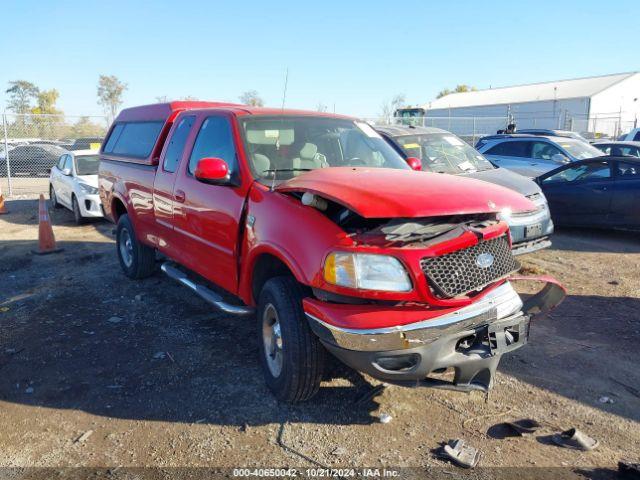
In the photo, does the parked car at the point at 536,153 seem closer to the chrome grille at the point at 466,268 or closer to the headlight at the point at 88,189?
the headlight at the point at 88,189

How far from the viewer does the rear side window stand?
20.5ft

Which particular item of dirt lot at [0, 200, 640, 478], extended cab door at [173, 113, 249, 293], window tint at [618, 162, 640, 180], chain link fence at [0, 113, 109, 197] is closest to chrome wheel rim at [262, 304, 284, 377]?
dirt lot at [0, 200, 640, 478]

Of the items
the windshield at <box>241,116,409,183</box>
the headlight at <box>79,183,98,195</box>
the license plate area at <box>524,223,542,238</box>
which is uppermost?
the windshield at <box>241,116,409,183</box>

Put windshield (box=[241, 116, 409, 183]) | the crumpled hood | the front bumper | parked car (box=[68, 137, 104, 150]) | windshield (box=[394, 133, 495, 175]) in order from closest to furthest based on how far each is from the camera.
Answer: windshield (box=[241, 116, 409, 183]), the crumpled hood, windshield (box=[394, 133, 495, 175]), the front bumper, parked car (box=[68, 137, 104, 150])

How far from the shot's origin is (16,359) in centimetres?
462

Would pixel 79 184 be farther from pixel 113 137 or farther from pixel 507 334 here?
pixel 507 334

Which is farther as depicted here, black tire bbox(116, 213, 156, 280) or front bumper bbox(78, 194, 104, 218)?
front bumper bbox(78, 194, 104, 218)

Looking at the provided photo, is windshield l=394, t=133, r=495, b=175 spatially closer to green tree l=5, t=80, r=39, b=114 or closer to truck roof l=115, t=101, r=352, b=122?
truck roof l=115, t=101, r=352, b=122

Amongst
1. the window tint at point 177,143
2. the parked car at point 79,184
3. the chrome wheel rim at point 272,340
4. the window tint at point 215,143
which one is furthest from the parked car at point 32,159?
the chrome wheel rim at point 272,340

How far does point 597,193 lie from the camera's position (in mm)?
8867

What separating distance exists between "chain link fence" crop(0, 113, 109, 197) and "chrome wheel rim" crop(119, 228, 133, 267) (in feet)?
38.7

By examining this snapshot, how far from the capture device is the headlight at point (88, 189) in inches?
421

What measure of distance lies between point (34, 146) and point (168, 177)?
16507mm

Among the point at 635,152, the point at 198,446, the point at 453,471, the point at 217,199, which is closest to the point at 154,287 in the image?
the point at 217,199
